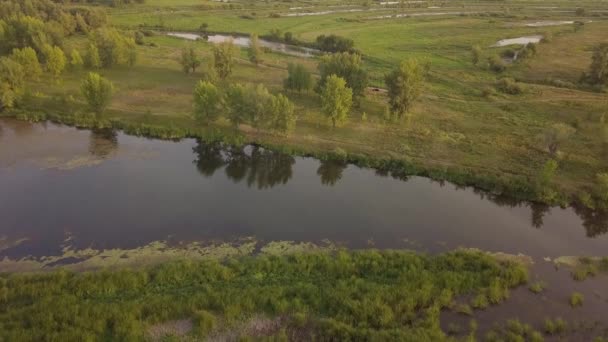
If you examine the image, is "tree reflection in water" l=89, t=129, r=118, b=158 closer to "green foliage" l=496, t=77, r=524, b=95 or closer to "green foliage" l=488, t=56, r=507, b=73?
"green foliage" l=496, t=77, r=524, b=95

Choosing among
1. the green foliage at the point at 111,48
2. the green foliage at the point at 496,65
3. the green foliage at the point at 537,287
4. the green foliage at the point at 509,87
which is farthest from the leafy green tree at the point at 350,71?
the green foliage at the point at 537,287

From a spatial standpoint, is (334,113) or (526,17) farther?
(526,17)

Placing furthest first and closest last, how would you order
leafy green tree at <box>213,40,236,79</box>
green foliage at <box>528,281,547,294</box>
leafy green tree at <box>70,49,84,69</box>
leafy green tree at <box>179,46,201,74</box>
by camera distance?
leafy green tree at <box>179,46,201,74</box> < leafy green tree at <box>213,40,236,79</box> < leafy green tree at <box>70,49,84,69</box> < green foliage at <box>528,281,547,294</box>

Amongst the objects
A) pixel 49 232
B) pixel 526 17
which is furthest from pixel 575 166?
pixel 526 17

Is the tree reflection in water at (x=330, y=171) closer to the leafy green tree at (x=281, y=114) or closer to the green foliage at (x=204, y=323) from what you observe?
the leafy green tree at (x=281, y=114)

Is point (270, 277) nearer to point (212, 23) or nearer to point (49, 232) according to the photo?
point (49, 232)

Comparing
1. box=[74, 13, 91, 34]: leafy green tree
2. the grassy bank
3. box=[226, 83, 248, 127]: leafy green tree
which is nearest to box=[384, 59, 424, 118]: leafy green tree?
box=[226, 83, 248, 127]: leafy green tree
